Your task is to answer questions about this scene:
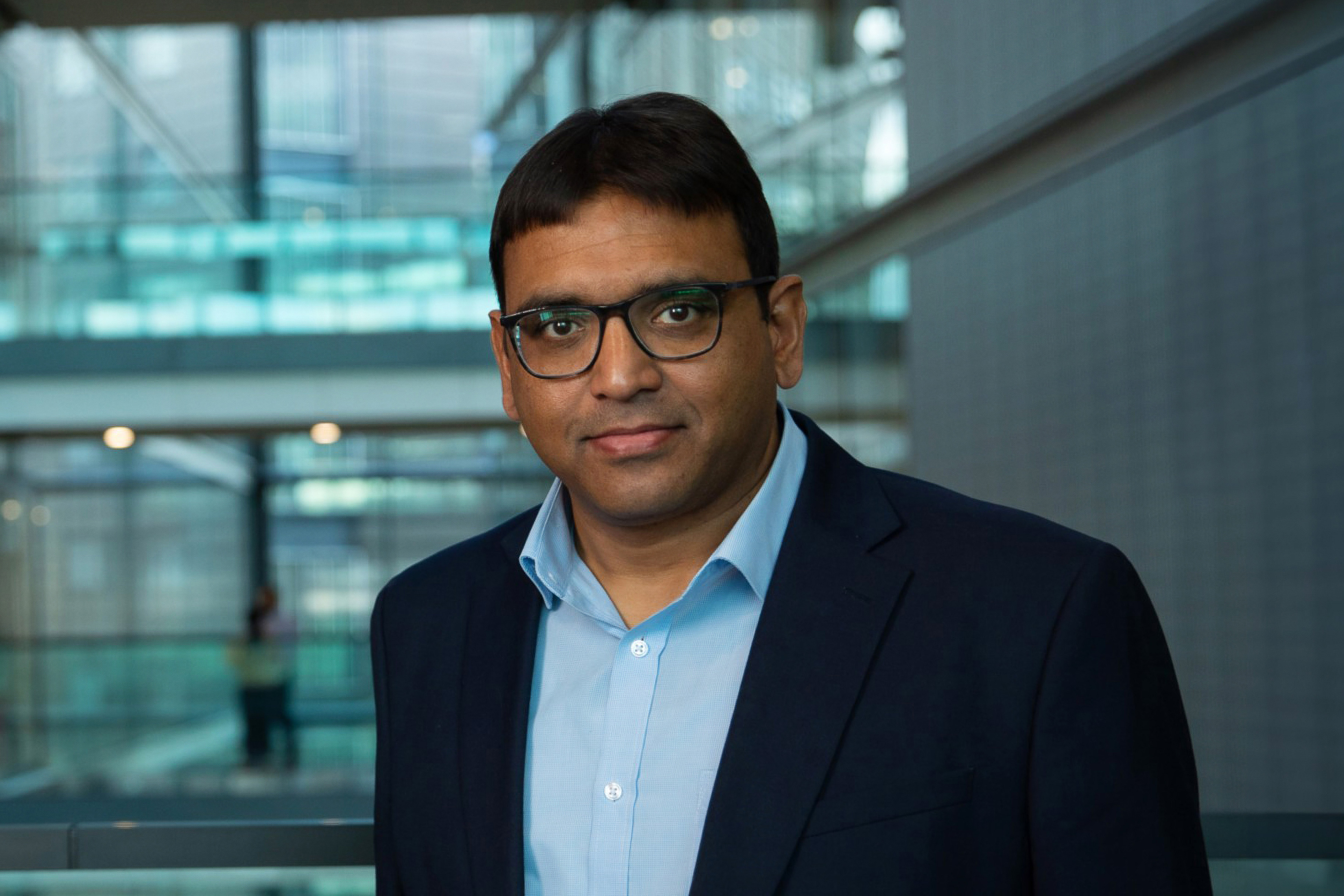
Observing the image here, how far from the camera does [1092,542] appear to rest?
1.52 metres

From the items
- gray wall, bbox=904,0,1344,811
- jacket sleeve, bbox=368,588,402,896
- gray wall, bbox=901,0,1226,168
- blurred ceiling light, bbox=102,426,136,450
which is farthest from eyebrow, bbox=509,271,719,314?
blurred ceiling light, bbox=102,426,136,450

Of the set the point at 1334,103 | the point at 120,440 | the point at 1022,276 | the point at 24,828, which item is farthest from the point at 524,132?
the point at 24,828

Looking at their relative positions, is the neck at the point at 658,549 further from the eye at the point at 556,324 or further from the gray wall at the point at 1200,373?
the gray wall at the point at 1200,373

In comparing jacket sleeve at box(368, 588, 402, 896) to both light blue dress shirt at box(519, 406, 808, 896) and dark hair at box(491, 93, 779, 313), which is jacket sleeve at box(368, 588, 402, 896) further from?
dark hair at box(491, 93, 779, 313)

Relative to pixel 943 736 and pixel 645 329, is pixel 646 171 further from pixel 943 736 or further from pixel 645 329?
pixel 943 736

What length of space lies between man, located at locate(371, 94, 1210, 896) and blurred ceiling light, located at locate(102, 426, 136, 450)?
1228 centimetres

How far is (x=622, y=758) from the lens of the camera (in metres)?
1.60

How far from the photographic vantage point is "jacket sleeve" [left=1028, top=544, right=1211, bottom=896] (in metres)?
1.44

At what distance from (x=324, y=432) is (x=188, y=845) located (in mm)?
12643

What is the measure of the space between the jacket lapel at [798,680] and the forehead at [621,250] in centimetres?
32

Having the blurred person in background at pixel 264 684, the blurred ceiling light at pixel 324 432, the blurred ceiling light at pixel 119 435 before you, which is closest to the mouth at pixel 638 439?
the blurred person in background at pixel 264 684

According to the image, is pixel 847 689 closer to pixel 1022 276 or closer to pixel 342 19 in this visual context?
pixel 1022 276

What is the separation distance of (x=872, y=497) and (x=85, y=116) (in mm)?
20062

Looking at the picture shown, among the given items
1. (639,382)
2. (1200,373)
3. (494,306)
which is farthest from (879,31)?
(639,382)
